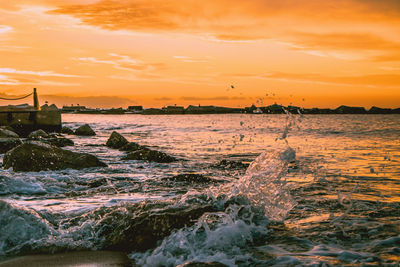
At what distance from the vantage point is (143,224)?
4.38m

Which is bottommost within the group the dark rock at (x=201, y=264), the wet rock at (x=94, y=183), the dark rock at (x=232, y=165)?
the dark rock at (x=232, y=165)

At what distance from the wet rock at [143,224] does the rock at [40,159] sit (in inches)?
183

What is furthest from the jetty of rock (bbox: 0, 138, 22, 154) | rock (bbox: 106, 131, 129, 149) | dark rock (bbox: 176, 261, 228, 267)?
dark rock (bbox: 176, 261, 228, 267)

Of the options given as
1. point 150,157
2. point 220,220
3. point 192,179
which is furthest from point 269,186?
point 150,157

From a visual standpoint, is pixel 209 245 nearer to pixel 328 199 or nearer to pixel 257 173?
pixel 257 173

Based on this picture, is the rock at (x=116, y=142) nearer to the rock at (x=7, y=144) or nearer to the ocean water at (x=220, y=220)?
the rock at (x=7, y=144)

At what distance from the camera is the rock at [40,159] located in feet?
28.3

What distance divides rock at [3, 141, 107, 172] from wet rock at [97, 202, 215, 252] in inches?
183

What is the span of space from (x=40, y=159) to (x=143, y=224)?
5.56m

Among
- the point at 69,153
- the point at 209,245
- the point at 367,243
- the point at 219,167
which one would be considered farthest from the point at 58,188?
the point at 367,243

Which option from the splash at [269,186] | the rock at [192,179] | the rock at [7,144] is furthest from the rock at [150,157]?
the splash at [269,186]

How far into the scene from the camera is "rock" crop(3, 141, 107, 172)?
28.3ft

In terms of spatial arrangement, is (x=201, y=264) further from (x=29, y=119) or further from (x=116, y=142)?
(x=29, y=119)

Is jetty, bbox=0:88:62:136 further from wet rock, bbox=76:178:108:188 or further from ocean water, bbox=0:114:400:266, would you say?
wet rock, bbox=76:178:108:188
